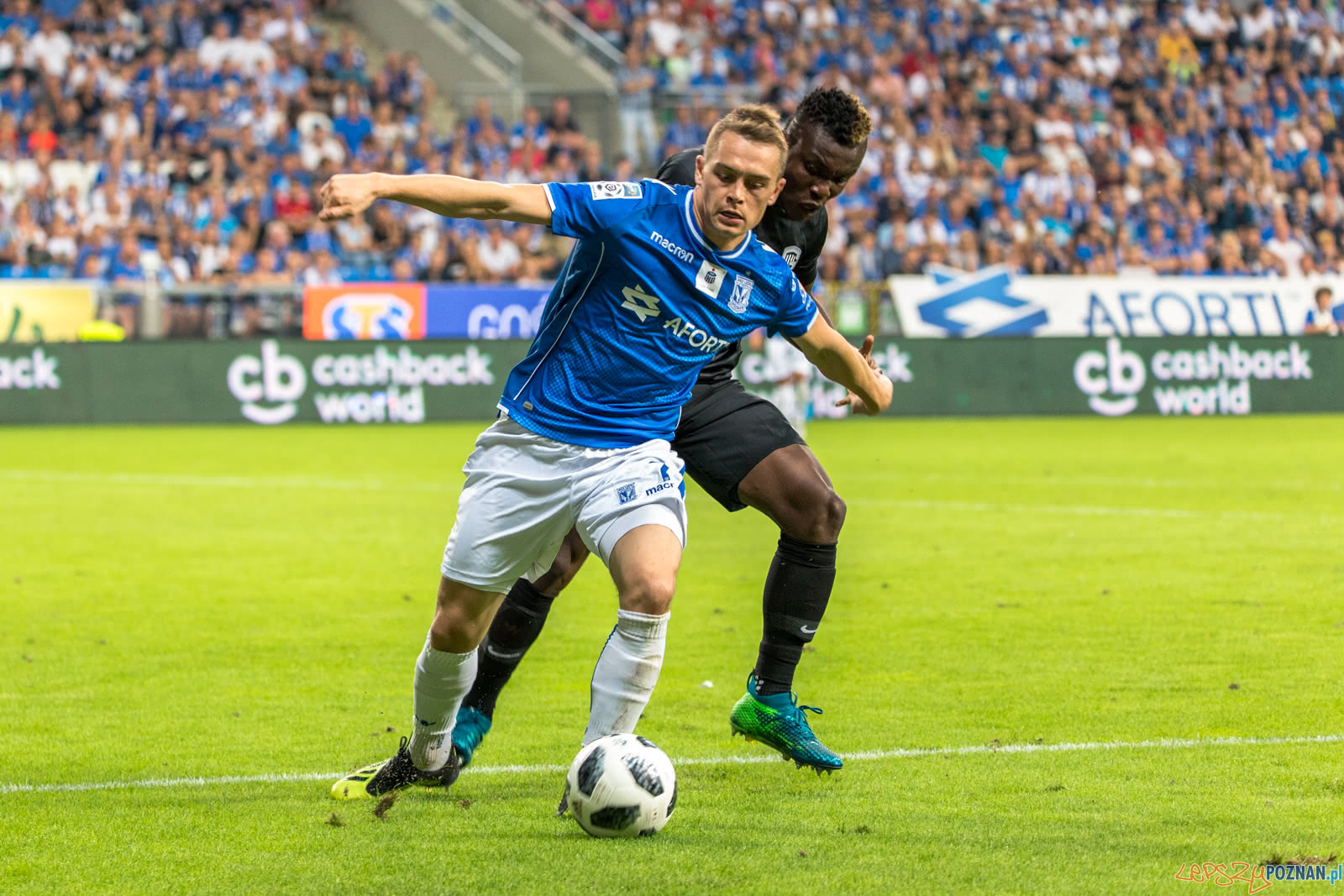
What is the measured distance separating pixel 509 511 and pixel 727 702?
1.97 meters

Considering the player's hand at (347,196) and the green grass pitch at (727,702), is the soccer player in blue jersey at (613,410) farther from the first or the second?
the green grass pitch at (727,702)

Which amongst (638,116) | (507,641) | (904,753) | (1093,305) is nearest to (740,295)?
(507,641)

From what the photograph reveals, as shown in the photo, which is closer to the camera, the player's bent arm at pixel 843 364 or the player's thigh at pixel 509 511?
the player's thigh at pixel 509 511

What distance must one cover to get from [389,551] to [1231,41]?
89.9ft

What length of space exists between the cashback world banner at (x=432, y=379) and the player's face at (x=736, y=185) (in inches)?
663

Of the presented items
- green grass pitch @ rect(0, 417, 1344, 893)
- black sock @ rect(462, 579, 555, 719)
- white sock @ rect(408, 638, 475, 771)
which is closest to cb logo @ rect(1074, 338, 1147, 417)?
green grass pitch @ rect(0, 417, 1344, 893)

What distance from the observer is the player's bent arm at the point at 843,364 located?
5.16 m

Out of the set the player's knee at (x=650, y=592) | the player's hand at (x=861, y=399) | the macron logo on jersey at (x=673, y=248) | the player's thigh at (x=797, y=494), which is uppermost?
the macron logo on jersey at (x=673, y=248)

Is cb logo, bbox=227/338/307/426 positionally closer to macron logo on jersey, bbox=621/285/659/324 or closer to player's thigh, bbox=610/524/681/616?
macron logo on jersey, bbox=621/285/659/324

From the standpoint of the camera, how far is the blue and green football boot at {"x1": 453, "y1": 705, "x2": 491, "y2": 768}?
5.27m

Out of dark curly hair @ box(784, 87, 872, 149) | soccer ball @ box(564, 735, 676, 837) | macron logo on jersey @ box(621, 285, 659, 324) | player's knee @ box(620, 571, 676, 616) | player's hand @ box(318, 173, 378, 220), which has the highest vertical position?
dark curly hair @ box(784, 87, 872, 149)

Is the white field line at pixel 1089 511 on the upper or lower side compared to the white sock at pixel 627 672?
lower

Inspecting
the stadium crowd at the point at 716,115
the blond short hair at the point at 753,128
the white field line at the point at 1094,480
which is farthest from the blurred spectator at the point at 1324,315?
the blond short hair at the point at 753,128

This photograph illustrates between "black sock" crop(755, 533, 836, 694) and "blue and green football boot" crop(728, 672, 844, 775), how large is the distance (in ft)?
0.49
